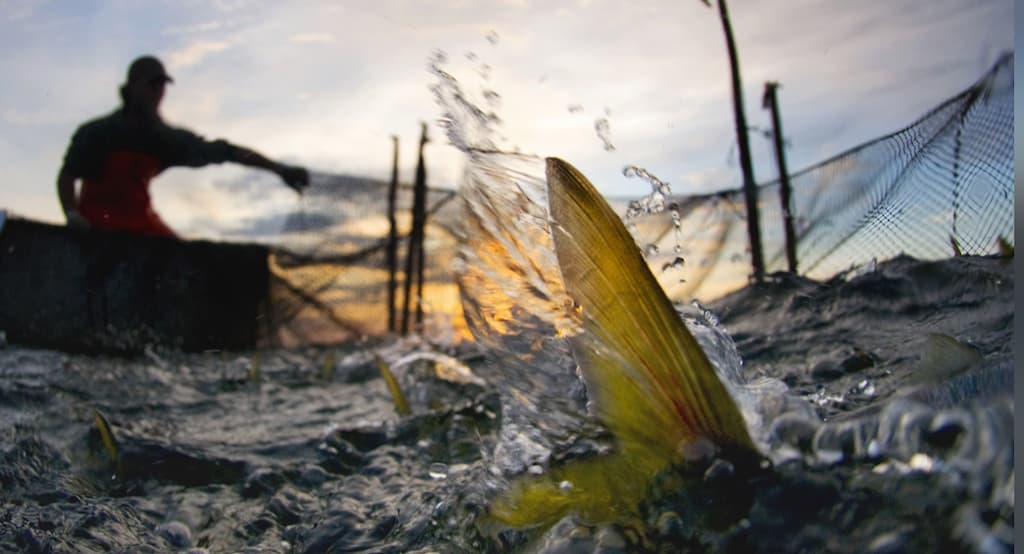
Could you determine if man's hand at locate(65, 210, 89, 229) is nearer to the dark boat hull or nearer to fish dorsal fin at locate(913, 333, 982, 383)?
the dark boat hull

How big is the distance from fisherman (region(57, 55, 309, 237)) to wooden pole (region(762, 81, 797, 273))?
12.7 ft

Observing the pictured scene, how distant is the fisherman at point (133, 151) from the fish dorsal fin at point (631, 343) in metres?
4.80

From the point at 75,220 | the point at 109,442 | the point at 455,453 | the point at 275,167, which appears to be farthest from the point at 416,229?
the point at 455,453

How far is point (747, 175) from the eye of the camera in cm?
539

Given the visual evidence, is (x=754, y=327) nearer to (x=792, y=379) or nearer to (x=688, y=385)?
(x=792, y=379)

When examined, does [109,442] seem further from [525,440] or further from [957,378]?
[957,378]

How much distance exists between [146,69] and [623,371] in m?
5.47

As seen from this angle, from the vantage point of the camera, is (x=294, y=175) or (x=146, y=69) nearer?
(x=146, y=69)

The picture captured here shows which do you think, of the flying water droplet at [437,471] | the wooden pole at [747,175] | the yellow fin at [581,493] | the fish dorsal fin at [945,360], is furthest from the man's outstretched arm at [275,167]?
the fish dorsal fin at [945,360]

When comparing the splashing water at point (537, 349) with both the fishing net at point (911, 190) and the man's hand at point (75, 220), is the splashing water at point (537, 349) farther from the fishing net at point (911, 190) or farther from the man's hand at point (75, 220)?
the man's hand at point (75, 220)

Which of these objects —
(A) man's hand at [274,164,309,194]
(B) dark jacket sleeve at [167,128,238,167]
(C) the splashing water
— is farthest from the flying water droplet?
(A) man's hand at [274,164,309,194]

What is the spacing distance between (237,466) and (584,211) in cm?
203

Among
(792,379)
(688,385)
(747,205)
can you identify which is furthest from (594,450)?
(747,205)

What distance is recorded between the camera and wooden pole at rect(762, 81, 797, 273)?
15.4 feet
